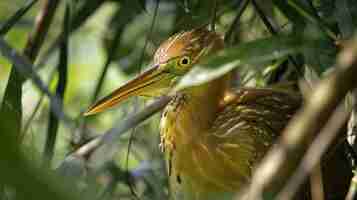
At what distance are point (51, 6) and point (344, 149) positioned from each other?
3.67 ft

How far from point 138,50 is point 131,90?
120 cm

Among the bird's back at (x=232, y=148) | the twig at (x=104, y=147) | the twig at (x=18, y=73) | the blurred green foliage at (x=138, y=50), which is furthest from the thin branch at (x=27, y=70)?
the bird's back at (x=232, y=148)

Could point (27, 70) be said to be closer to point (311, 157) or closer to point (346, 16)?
point (346, 16)

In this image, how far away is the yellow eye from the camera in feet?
8.25

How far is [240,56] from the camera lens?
1553 millimetres

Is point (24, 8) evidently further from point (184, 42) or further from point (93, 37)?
point (93, 37)

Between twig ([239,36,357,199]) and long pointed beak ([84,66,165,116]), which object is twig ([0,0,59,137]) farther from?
twig ([239,36,357,199])

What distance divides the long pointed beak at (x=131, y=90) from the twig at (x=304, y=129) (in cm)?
127

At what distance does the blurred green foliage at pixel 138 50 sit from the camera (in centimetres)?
230

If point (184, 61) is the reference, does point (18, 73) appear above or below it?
above

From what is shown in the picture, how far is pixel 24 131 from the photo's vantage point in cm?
258

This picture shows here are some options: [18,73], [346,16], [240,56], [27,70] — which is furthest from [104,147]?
[240,56]

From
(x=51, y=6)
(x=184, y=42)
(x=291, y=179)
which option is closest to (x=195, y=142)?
(x=184, y=42)

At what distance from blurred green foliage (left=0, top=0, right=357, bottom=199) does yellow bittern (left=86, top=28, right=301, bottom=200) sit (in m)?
0.10
